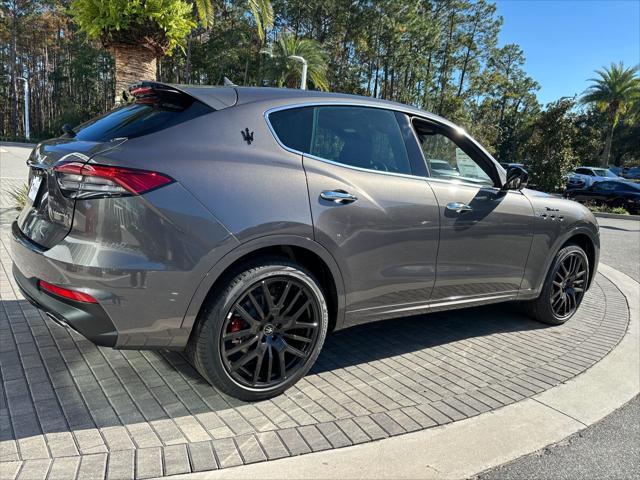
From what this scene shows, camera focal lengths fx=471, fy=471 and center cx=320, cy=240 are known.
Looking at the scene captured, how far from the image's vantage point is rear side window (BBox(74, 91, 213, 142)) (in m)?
2.55

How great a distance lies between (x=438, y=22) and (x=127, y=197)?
4526cm

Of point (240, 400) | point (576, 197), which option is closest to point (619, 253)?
point (240, 400)

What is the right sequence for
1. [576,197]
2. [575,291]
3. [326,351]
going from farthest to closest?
[576,197]
[575,291]
[326,351]

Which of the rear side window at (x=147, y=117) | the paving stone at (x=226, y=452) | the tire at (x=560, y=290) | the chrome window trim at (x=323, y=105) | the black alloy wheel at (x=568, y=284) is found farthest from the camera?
the black alloy wheel at (x=568, y=284)

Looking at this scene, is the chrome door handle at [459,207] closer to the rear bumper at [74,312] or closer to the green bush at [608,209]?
the rear bumper at [74,312]

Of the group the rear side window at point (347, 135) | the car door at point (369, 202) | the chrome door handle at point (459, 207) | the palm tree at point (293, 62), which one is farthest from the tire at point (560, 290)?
the palm tree at point (293, 62)

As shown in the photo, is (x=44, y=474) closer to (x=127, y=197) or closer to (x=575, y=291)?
(x=127, y=197)

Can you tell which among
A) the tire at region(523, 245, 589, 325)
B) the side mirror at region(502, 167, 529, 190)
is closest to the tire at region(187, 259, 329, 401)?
the side mirror at region(502, 167, 529, 190)

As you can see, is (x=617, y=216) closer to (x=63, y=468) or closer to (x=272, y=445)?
(x=272, y=445)

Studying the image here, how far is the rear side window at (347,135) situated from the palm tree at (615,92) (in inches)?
1872

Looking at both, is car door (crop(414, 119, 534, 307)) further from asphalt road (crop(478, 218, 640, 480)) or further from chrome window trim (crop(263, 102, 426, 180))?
asphalt road (crop(478, 218, 640, 480))

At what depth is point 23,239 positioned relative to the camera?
8.82 feet

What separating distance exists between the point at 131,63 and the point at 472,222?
286 inches

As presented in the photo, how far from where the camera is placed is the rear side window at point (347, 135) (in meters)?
2.89
